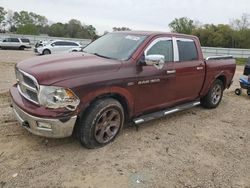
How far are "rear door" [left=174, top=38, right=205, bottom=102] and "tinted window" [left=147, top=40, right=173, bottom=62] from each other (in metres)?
0.19

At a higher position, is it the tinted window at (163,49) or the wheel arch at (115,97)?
the tinted window at (163,49)

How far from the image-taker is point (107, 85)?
422 cm

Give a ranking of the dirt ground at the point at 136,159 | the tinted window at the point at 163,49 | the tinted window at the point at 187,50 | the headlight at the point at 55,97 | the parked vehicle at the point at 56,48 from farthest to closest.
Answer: the parked vehicle at the point at 56,48, the tinted window at the point at 187,50, the tinted window at the point at 163,49, the headlight at the point at 55,97, the dirt ground at the point at 136,159

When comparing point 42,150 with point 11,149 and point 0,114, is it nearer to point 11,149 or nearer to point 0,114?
point 11,149

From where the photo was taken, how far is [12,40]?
31.8m

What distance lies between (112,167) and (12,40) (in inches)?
1233

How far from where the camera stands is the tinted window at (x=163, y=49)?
507 cm

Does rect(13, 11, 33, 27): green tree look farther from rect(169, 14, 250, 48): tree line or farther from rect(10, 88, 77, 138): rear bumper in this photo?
rect(10, 88, 77, 138): rear bumper

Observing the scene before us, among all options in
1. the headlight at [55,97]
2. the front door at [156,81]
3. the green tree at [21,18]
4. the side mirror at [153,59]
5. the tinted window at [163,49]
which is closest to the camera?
the headlight at [55,97]

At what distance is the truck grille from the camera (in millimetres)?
3924

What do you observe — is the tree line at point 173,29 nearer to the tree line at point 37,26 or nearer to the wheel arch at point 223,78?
the tree line at point 37,26

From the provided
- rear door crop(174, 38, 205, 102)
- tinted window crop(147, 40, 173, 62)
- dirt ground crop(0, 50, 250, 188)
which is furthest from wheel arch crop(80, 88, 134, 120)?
rear door crop(174, 38, 205, 102)

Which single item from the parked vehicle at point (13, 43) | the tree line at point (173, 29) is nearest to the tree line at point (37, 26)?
the tree line at point (173, 29)

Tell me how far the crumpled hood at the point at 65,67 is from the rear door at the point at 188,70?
63.5 inches
